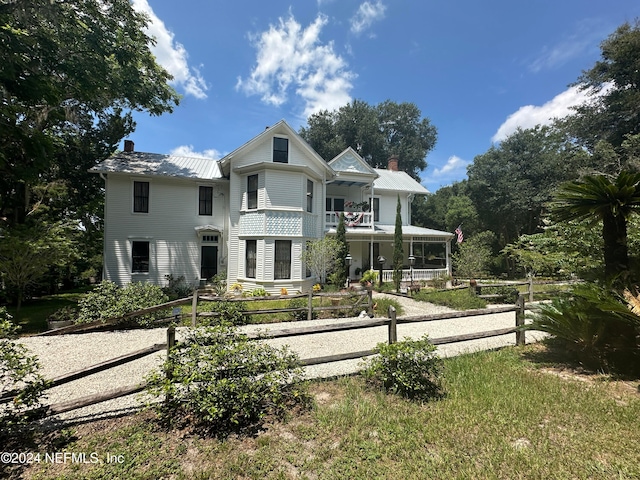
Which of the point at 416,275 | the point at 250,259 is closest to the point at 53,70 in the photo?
the point at 250,259

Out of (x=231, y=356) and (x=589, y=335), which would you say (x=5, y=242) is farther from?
(x=589, y=335)

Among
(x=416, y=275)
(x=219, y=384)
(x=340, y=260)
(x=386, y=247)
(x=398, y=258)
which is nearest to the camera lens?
(x=219, y=384)

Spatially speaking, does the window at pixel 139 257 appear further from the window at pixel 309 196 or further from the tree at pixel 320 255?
the window at pixel 309 196

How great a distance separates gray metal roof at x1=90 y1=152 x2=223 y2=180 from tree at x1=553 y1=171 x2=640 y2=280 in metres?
15.6

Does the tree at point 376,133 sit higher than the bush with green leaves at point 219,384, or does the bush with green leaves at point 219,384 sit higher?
the tree at point 376,133

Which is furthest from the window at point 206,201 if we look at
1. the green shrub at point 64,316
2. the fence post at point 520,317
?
the fence post at point 520,317

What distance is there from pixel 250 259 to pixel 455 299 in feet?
33.4

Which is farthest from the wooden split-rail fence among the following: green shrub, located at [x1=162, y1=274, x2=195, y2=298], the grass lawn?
green shrub, located at [x1=162, y1=274, x2=195, y2=298]

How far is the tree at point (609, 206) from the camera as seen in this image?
4.80 metres

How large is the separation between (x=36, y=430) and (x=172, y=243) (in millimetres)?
13299

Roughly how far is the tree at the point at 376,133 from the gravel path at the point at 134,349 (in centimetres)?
3450

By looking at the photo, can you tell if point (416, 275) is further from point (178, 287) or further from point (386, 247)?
point (178, 287)

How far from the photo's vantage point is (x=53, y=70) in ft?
36.3

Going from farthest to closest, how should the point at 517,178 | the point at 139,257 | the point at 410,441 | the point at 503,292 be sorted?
the point at 517,178
the point at 139,257
the point at 503,292
the point at 410,441
